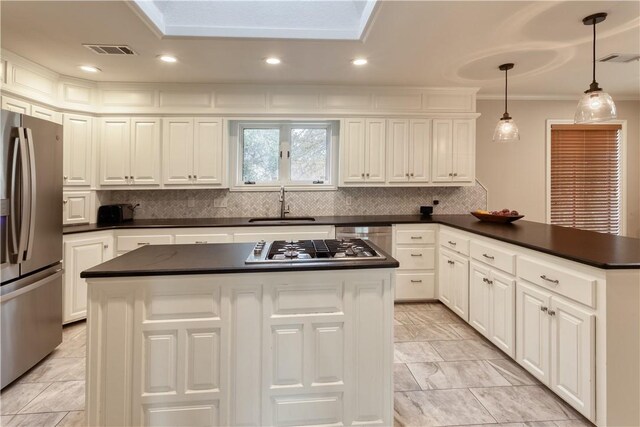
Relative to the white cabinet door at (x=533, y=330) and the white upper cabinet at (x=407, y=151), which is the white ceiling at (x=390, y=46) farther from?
the white cabinet door at (x=533, y=330)

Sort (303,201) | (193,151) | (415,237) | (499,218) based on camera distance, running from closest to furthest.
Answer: (499,218) < (415,237) < (193,151) < (303,201)

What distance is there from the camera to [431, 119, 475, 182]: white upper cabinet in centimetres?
384

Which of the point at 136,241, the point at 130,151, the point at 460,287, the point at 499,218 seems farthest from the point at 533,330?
the point at 130,151

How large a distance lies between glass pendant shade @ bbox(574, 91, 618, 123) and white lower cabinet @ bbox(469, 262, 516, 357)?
120 centimetres

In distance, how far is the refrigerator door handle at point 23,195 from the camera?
2.08m

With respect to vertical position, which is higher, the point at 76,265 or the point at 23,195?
the point at 23,195

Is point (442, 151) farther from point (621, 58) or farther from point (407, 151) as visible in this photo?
point (621, 58)

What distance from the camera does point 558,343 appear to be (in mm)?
1842

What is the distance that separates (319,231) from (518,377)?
2.08 metres

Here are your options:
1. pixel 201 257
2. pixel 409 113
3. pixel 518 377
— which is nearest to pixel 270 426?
pixel 201 257

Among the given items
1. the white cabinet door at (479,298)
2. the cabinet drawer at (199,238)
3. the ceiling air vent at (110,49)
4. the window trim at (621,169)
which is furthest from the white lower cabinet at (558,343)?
the ceiling air vent at (110,49)

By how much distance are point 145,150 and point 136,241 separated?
1.04 metres

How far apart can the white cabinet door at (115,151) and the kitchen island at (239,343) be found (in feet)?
7.91

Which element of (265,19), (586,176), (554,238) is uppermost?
(265,19)
